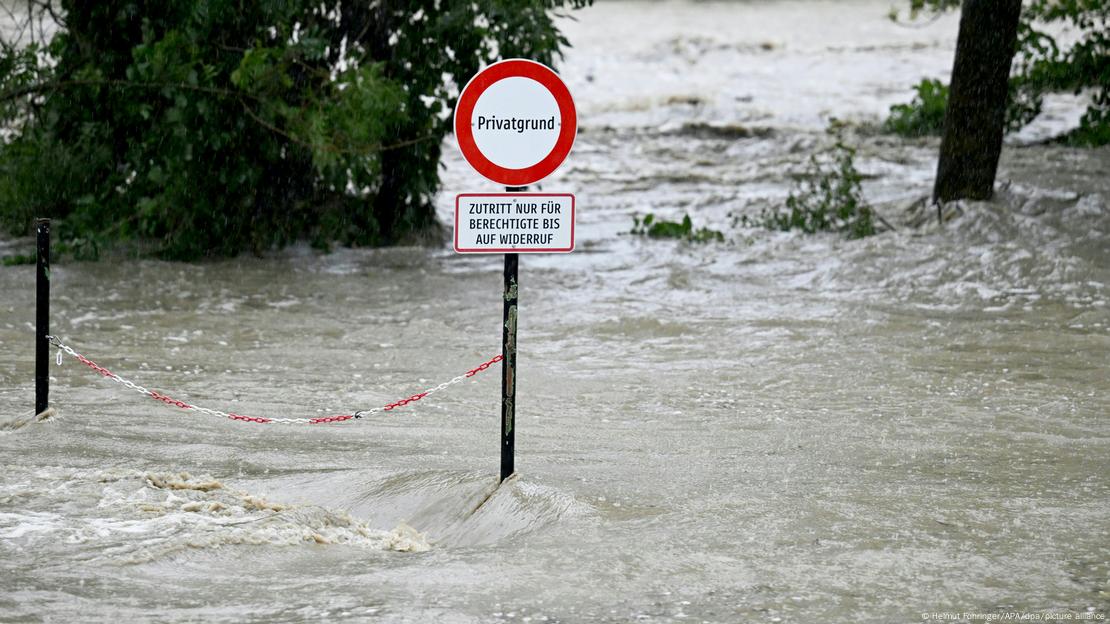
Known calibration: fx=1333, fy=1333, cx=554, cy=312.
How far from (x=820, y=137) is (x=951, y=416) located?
13358 millimetres

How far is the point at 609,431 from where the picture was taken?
787cm

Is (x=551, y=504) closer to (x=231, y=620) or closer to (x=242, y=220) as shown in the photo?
(x=231, y=620)

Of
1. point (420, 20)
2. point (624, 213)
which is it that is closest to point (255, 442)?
point (420, 20)

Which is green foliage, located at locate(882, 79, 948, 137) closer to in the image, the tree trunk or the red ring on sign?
the tree trunk

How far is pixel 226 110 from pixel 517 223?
25.9 feet

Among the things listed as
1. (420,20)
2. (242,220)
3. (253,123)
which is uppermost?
(420,20)

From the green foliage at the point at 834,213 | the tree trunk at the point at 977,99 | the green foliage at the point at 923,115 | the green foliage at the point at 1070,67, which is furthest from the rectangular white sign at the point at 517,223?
the green foliage at the point at 923,115

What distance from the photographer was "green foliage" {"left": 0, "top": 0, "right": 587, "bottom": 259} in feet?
42.3

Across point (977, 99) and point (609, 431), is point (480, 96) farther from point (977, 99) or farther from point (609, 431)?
point (977, 99)

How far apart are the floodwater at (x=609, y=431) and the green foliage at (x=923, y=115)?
10.7 feet

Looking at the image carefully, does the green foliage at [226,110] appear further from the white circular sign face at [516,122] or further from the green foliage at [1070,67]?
the white circular sign face at [516,122]

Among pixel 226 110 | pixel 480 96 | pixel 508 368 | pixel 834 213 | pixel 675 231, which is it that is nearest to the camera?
pixel 480 96

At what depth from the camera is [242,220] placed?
46.2 feet

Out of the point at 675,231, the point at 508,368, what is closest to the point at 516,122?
the point at 508,368
